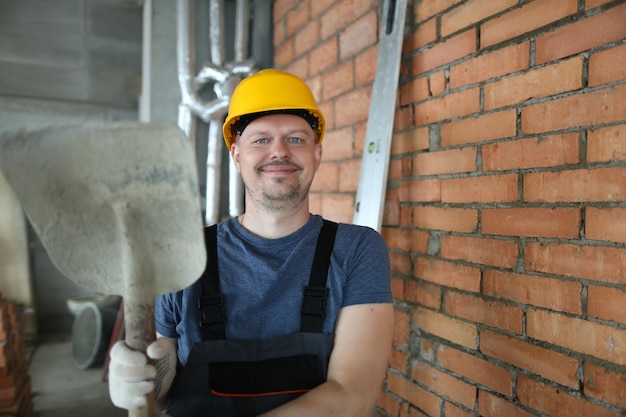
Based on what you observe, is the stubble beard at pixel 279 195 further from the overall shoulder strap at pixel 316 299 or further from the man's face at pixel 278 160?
the overall shoulder strap at pixel 316 299

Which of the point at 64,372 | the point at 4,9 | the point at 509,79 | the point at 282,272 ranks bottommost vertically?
the point at 64,372

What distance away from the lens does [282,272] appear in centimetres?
122

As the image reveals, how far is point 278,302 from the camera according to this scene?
47.4 inches

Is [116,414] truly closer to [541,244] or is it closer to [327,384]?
[327,384]

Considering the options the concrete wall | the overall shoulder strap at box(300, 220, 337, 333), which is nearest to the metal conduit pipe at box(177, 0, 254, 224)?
the concrete wall

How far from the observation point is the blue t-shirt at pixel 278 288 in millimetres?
1177

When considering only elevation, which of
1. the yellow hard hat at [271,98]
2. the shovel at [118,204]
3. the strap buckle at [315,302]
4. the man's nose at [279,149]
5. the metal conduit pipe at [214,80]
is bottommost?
the strap buckle at [315,302]

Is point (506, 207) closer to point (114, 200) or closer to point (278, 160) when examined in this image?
point (278, 160)

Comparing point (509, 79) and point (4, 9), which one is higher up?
point (4, 9)

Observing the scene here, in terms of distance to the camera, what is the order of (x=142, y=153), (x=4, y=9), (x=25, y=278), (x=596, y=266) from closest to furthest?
(x=142, y=153) < (x=596, y=266) < (x=4, y=9) < (x=25, y=278)

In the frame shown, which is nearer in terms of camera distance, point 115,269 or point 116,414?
point 115,269

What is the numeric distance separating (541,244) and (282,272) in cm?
69

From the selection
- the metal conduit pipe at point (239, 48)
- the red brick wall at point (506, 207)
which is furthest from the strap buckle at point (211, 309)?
the metal conduit pipe at point (239, 48)

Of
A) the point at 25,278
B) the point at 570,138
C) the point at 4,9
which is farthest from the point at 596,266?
the point at 25,278
